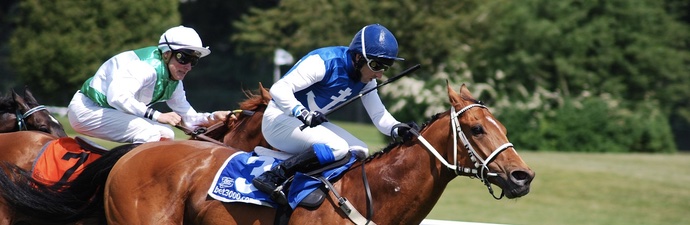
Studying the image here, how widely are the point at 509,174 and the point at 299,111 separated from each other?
4.31ft

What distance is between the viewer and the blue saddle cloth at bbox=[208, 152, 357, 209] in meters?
5.65

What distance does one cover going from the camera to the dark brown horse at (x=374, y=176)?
535cm

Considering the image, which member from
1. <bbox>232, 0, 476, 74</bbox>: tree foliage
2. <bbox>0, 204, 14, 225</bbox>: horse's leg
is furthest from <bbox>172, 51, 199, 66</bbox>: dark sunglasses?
<bbox>232, 0, 476, 74</bbox>: tree foliage

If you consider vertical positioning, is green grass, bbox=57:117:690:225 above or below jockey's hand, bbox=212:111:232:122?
below

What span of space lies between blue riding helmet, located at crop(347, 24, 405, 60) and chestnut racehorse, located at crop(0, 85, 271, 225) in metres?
1.92

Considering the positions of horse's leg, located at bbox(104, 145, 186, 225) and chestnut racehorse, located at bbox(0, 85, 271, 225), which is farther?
chestnut racehorse, located at bbox(0, 85, 271, 225)

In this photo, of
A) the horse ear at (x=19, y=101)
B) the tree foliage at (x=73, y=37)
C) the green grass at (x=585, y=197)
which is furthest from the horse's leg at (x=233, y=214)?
the tree foliage at (x=73, y=37)

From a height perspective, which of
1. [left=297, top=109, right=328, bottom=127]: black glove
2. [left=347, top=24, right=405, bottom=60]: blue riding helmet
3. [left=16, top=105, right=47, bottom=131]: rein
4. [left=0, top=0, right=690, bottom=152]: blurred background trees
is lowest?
[left=0, top=0, right=690, bottom=152]: blurred background trees

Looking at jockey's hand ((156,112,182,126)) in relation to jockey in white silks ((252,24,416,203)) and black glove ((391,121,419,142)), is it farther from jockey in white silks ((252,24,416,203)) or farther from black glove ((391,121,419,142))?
black glove ((391,121,419,142))

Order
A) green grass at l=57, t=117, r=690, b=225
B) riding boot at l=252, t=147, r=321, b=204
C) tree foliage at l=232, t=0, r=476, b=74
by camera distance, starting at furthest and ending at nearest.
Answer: tree foliage at l=232, t=0, r=476, b=74, green grass at l=57, t=117, r=690, b=225, riding boot at l=252, t=147, r=321, b=204

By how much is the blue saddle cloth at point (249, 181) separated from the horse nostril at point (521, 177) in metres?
1.16

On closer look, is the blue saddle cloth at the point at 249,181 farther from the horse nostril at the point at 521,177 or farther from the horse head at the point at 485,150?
the horse nostril at the point at 521,177

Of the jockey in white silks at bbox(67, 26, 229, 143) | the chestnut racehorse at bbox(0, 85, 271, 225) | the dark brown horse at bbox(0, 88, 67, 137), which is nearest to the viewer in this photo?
the chestnut racehorse at bbox(0, 85, 271, 225)

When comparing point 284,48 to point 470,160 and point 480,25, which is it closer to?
point 480,25
